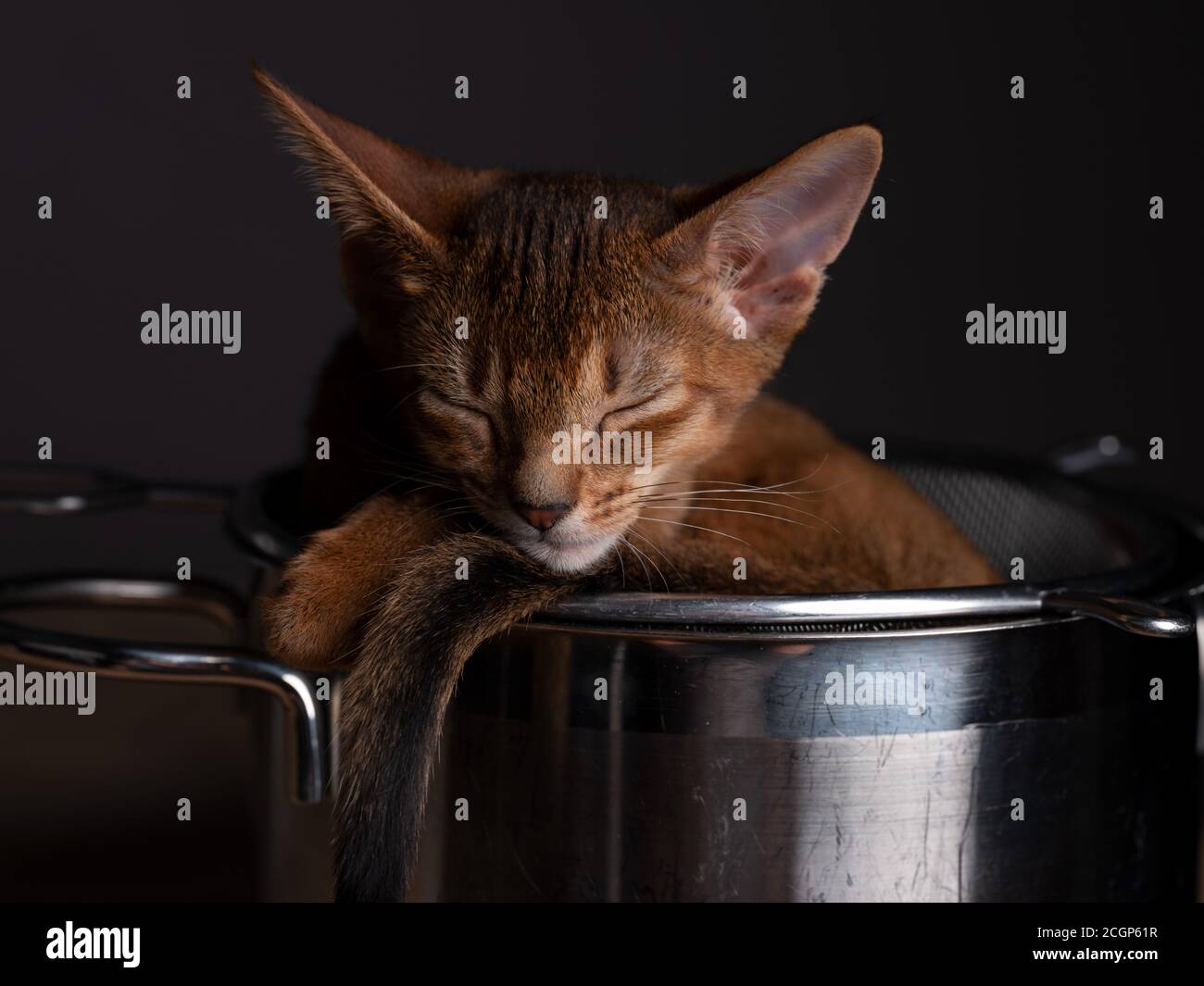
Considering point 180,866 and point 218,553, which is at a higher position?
point 218,553

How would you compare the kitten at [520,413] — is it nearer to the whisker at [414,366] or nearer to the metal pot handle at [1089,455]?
the whisker at [414,366]

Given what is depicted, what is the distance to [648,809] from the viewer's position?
0.87 meters

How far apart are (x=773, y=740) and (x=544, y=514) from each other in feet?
0.71

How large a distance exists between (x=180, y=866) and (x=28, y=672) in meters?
0.31

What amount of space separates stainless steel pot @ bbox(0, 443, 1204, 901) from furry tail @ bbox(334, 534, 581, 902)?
24 mm

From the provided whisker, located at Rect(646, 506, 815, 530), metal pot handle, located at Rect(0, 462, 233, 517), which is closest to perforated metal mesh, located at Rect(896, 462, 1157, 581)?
whisker, located at Rect(646, 506, 815, 530)

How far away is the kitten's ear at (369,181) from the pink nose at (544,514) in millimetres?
225

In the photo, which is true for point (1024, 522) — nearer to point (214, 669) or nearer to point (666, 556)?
point (666, 556)

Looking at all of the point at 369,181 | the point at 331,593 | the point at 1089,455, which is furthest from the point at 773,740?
the point at 1089,455

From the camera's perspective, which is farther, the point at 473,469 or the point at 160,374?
the point at 160,374

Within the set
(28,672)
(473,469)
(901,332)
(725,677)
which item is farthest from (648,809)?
(901,332)

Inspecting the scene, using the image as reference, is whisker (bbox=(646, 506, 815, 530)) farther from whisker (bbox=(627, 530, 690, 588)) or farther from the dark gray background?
the dark gray background

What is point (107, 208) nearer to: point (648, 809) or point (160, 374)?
point (160, 374)

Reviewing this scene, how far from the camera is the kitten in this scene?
876 millimetres
